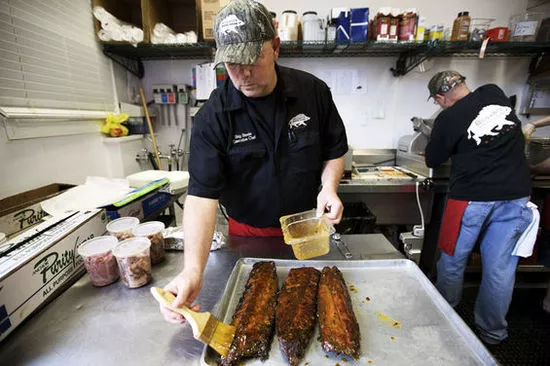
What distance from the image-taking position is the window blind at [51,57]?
155 cm

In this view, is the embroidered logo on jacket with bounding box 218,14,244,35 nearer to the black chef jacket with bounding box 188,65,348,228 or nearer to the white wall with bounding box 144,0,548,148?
the black chef jacket with bounding box 188,65,348,228

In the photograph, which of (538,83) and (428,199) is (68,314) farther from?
(538,83)

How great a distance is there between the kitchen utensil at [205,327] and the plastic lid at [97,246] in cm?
41

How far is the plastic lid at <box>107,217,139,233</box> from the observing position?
1.12m

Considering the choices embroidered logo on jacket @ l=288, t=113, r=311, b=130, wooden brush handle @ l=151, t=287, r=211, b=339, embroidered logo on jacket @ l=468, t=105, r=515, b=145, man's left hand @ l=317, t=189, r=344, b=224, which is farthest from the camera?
embroidered logo on jacket @ l=468, t=105, r=515, b=145

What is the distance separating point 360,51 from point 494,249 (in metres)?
2.28

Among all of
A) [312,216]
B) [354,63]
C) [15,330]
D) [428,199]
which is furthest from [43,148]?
[428,199]

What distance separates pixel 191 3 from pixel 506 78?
3.65 meters

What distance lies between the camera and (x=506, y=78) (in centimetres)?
299

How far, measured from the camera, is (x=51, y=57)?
1.85m

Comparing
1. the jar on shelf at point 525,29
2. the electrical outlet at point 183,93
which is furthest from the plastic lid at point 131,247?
the jar on shelf at point 525,29

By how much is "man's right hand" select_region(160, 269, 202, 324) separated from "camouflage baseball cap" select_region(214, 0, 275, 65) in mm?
730

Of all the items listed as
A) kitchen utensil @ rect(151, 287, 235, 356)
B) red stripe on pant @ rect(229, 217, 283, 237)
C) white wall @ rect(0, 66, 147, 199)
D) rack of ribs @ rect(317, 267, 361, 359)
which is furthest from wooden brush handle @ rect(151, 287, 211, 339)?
white wall @ rect(0, 66, 147, 199)

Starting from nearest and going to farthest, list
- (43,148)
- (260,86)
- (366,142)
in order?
1. (260,86)
2. (43,148)
3. (366,142)
